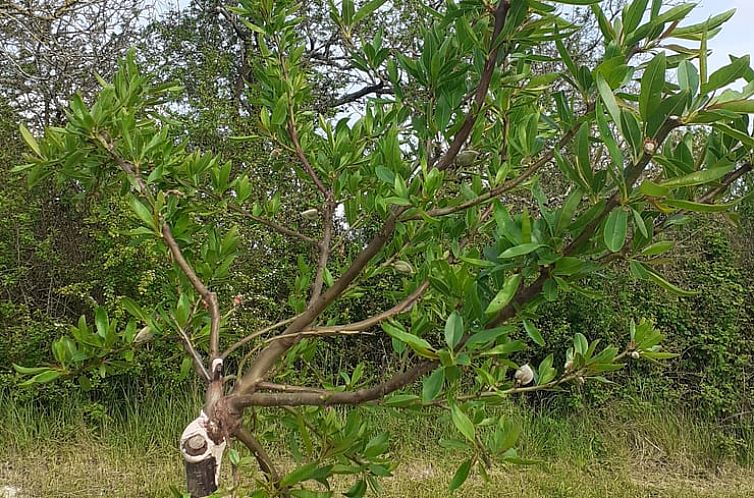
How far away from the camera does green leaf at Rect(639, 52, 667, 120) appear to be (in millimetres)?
494

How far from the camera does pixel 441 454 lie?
3521 mm

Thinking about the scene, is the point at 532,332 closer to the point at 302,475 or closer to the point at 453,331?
the point at 453,331

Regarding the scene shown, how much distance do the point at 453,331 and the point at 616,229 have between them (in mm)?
180

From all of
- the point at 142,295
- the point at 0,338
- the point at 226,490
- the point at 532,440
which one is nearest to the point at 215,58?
the point at 142,295

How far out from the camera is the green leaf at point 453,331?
61 cm

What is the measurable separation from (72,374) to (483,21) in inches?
28.3

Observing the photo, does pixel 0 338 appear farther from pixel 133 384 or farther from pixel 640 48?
pixel 640 48

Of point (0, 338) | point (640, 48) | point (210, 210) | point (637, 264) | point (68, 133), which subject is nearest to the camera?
point (637, 264)

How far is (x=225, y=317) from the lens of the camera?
1.08 m

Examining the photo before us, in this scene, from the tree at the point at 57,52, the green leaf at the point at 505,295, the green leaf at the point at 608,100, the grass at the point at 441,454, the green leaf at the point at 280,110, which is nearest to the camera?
the green leaf at the point at 608,100

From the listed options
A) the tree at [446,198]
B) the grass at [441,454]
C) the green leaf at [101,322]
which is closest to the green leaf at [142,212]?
the tree at [446,198]

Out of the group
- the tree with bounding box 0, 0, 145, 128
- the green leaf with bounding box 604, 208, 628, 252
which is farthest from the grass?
the green leaf with bounding box 604, 208, 628, 252

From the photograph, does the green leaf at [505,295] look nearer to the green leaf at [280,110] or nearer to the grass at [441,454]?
the green leaf at [280,110]

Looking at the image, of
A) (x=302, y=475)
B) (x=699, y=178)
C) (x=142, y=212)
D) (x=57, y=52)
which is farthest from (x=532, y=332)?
(x=57, y=52)
